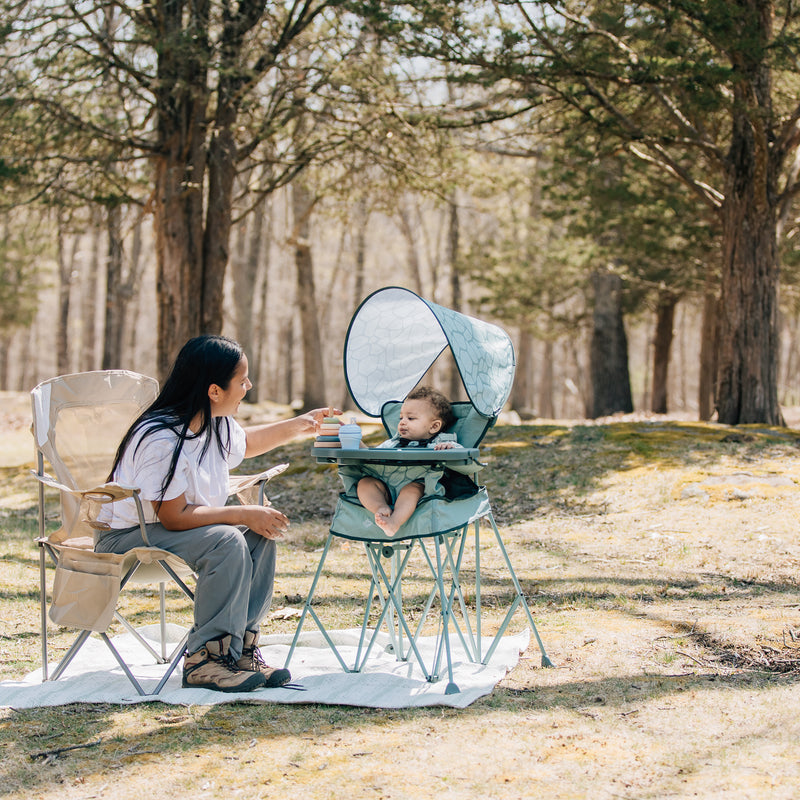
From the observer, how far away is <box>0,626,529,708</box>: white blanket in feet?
10.1

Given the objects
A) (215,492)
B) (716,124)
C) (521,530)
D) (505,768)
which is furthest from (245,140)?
(505,768)

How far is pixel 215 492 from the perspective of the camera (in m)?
3.30

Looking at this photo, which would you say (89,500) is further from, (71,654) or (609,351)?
(609,351)

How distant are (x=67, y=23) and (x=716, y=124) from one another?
684cm

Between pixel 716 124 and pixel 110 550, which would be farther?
pixel 716 124

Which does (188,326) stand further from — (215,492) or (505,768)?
(505,768)

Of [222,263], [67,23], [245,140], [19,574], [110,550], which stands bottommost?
[19,574]

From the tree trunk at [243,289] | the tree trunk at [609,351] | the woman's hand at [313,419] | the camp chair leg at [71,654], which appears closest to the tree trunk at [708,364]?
the tree trunk at [609,351]

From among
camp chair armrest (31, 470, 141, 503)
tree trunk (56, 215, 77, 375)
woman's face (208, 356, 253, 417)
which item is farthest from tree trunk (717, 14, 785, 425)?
tree trunk (56, 215, 77, 375)

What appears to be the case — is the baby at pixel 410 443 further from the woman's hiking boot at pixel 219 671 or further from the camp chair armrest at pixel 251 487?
the woman's hiking boot at pixel 219 671

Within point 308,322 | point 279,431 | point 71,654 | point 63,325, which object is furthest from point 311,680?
point 63,325

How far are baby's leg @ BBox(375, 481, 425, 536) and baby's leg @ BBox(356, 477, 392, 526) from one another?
0.05 ft

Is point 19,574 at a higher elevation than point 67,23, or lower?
lower

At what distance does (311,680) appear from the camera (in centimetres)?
332
